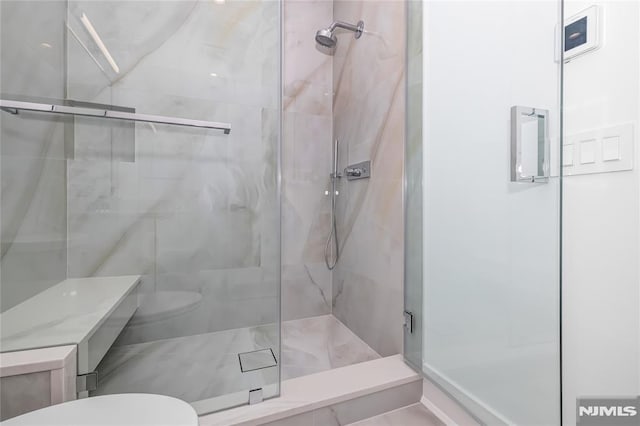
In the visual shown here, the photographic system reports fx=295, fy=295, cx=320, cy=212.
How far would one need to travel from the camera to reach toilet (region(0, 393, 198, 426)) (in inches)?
28.2

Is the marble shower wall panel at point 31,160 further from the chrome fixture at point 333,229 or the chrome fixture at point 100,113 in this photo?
the chrome fixture at point 333,229

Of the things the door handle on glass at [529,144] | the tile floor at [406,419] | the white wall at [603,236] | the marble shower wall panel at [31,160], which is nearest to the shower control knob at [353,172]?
the door handle on glass at [529,144]

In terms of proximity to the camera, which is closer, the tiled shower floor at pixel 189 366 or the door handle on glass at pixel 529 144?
the door handle on glass at pixel 529 144

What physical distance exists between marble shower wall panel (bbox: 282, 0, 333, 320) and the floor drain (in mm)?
916

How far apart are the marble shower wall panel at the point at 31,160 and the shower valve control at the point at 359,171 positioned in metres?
1.38

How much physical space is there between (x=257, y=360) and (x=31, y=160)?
1076 mm

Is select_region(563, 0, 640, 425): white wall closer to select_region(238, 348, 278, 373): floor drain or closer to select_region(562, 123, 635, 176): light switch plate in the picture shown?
select_region(562, 123, 635, 176): light switch plate

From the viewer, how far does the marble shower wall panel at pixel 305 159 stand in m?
2.07

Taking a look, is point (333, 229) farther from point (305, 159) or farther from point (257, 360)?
point (257, 360)

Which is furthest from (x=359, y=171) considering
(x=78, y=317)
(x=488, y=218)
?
(x=78, y=317)

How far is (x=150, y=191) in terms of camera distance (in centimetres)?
118

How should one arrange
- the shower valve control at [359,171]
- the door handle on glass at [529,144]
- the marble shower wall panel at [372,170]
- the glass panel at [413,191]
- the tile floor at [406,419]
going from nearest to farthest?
the door handle on glass at [529,144] < the tile floor at [406,419] < the glass panel at [413,191] < the marble shower wall panel at [372,170] < the shower valve control at [359,171]

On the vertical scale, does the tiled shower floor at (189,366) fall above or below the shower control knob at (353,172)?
below

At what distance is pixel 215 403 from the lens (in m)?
1.02
